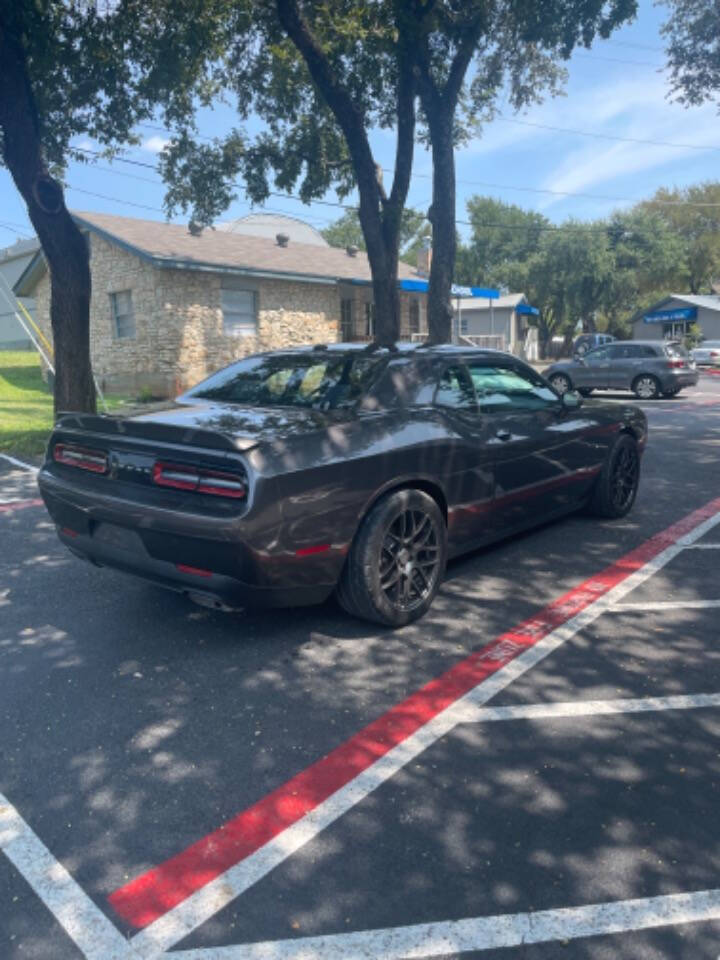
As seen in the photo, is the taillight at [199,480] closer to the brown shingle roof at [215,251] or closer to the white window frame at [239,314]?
the brown shingle roof at [215,251]

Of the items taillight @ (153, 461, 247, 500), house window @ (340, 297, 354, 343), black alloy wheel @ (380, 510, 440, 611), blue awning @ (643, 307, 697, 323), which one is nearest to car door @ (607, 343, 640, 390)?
house window @ (340, 297, 354, 343)

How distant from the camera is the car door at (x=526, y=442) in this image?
4.90 meters

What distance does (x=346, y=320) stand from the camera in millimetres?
24281

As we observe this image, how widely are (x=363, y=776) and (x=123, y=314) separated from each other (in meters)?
19.7

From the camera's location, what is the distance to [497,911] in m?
2.16

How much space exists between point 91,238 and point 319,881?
21.7m

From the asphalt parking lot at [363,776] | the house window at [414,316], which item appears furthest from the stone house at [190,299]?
the asphalt parking lot at [363,776]

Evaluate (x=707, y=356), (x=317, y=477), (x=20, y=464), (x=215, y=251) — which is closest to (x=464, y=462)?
(x=317, y=477)

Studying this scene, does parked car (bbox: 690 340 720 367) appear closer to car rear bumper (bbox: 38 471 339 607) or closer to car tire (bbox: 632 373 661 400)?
car tire (bbox: 632 373 661 400)

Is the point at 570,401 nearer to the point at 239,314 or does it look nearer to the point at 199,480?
the point at 199,480

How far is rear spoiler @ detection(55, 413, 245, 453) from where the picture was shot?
11.4ft

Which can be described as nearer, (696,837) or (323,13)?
(696,837)

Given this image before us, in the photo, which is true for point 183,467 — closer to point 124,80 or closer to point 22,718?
point 22,718

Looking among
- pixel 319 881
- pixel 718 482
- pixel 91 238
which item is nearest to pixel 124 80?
pixel 91 238
